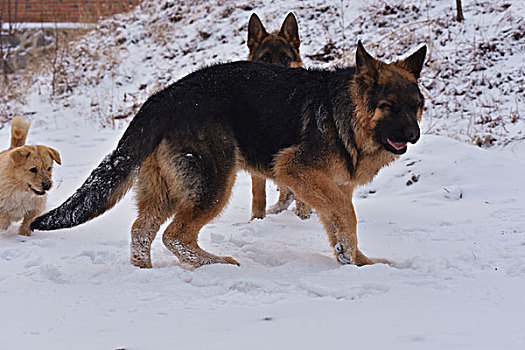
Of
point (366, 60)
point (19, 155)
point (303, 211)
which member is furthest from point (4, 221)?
point (366, 60)

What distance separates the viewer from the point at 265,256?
15.1 feet

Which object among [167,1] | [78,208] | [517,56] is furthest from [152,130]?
[167,1]

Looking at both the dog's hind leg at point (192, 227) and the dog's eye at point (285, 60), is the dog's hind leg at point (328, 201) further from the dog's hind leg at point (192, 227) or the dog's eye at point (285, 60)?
the dog's eye at point (285, 60)

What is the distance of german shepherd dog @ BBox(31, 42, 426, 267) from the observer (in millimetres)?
4262

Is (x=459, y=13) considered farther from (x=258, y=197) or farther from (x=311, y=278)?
(x=311, y=278)

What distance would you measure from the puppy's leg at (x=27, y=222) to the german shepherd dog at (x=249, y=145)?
1.68 metres

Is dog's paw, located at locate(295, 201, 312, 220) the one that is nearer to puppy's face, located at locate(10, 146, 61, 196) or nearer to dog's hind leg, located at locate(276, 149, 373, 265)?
dog's hind leg, located at locate(276, 149, 373, 265)

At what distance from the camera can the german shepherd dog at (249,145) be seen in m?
4.26

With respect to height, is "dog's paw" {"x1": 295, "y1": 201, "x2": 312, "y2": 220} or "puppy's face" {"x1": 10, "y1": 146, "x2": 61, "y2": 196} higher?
"puppy's face" {"x1": 10, "y1": 146, "x2": 61, "y2": 196}

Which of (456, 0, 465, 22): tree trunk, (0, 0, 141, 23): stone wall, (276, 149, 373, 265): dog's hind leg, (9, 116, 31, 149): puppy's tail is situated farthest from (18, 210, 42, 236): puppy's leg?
(0, 0, 141, 23): stone wall

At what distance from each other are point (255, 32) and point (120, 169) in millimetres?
3398

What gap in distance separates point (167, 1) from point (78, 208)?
1488 cm

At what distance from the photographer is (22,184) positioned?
18.7ft

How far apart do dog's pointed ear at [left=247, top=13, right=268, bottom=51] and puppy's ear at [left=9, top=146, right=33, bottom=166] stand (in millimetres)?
3132
